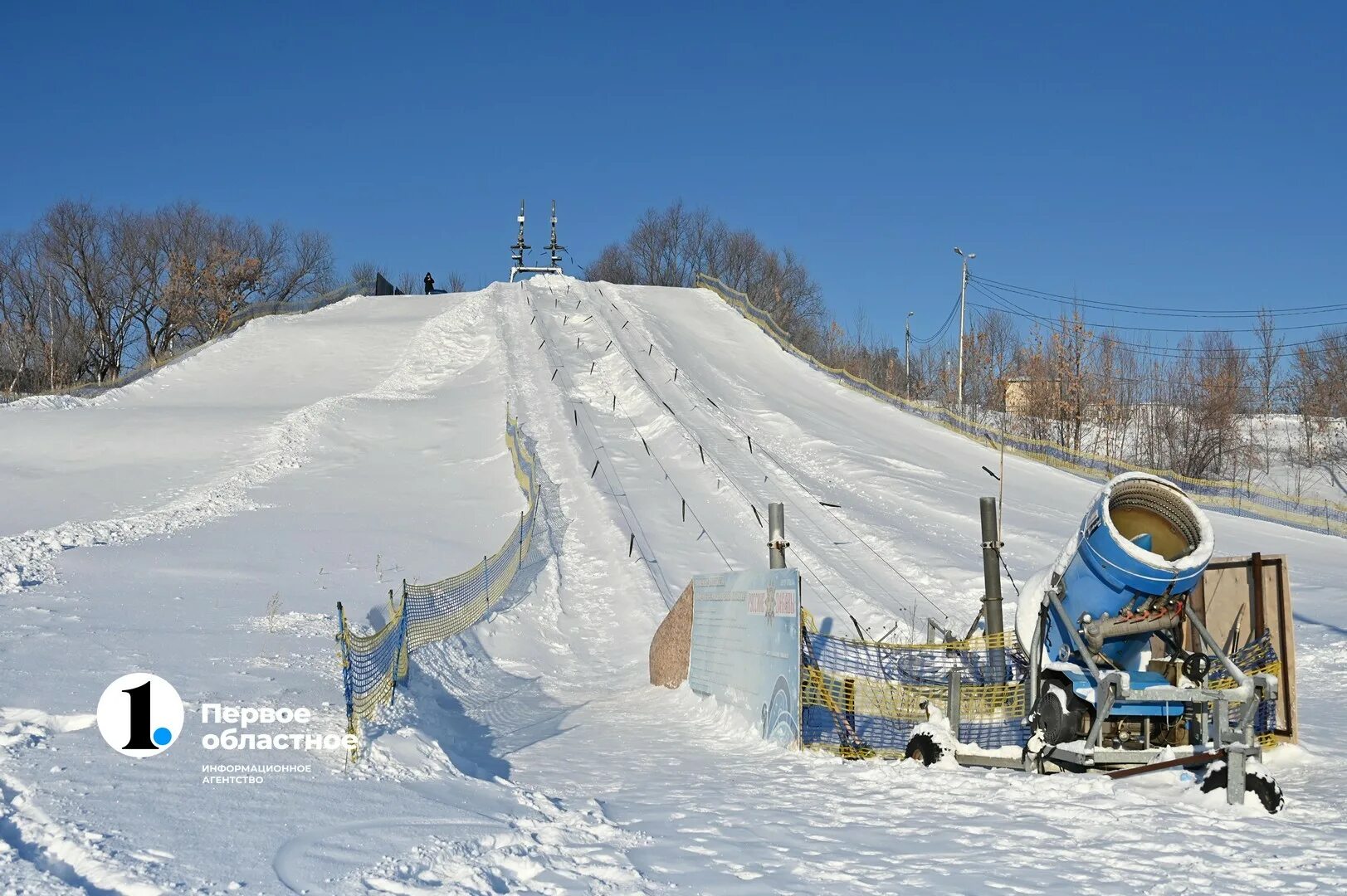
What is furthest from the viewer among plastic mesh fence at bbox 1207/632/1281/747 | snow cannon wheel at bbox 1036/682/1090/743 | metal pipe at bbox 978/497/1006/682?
metal pipe at bbox 978/497/1006/682

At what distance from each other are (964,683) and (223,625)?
8.39 m

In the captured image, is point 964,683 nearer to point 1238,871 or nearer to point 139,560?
point 1238,871

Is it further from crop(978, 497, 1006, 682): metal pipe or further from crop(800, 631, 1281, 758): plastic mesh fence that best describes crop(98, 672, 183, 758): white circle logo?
crop(978, 497, 1006, 682): metal pipe

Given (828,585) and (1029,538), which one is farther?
(1029,538)

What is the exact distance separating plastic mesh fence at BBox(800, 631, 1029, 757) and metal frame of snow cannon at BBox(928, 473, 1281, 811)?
3.77 feet

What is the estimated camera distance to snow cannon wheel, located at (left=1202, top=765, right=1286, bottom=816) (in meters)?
8.55

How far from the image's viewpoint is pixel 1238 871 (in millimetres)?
7012

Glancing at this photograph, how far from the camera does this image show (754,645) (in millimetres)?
13000

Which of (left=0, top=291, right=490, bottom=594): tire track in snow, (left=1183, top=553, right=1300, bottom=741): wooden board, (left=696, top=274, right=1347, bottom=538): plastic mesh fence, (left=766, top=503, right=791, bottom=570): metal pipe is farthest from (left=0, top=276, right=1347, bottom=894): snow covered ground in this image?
(left=766, top=503, right=791, bottom=570): metal pipe

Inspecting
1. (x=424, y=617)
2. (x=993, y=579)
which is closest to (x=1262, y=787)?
(x=993, y=579)

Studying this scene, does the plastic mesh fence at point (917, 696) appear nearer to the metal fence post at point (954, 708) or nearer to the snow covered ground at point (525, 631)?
the metal fence post at point (954, 708)

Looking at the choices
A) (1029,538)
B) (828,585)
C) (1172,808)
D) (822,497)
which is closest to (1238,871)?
(1172,808)

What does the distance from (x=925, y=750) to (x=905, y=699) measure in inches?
69.9

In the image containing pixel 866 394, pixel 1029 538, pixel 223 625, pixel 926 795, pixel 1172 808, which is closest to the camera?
pixel 1172 808
